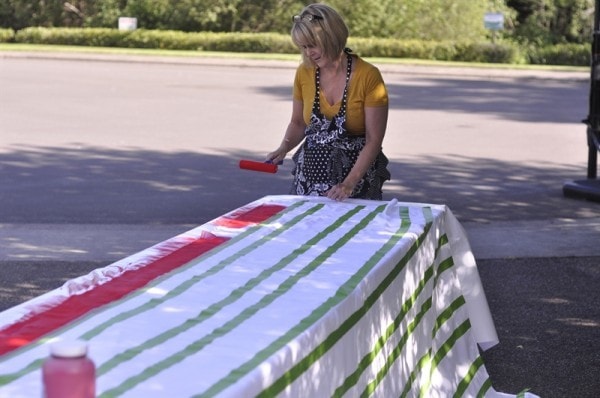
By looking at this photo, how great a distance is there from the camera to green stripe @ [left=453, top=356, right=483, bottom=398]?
5.12 metres

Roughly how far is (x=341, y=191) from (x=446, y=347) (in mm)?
854

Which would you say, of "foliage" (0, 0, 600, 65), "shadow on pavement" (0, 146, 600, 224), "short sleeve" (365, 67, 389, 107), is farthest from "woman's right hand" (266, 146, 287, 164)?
"foliage" (0, 0, 600, 65)

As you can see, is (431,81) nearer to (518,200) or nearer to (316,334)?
(518,200)

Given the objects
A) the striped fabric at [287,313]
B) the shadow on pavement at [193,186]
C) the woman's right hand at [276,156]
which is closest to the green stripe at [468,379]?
the striped fabric at [287,313]

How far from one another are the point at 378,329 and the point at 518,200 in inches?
319

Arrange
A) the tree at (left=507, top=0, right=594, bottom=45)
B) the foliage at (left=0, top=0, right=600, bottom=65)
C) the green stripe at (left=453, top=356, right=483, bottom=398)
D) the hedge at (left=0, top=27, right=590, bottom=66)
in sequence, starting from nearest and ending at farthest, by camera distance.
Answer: the green stripe at (left=453, top=356, right=483, bottom=398)
the hedge at (left=0, top=27, right=590, bottom=66)
the foliage at (left=0, top=0, right=600, bottom=65)
the tree at (left=507, top=0, right=594, bottom=45)

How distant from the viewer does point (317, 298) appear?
3.68 meters

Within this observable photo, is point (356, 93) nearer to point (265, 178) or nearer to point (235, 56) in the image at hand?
point (265, 178)

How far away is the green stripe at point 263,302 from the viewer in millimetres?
2848

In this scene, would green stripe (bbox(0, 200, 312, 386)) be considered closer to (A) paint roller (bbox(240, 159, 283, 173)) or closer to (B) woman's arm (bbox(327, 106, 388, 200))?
(A) paint roller (bbox(240, 159, 283, 173))

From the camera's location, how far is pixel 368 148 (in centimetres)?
560

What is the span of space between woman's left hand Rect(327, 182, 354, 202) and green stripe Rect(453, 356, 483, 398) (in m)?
0.90

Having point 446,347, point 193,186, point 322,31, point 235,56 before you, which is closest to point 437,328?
point 446,347

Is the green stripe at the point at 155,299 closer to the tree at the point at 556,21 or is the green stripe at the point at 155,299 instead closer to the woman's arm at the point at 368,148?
the woman's arm at the point at 368,148
